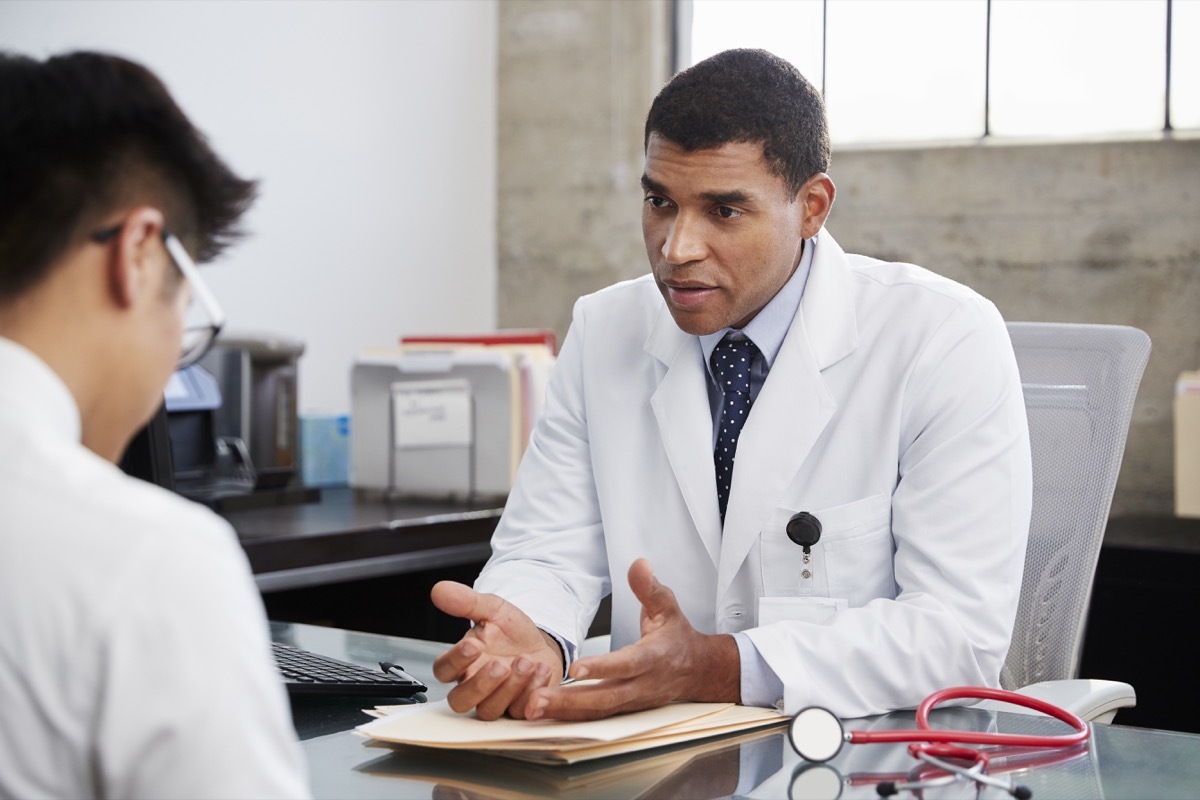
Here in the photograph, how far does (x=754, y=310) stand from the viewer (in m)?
1.68

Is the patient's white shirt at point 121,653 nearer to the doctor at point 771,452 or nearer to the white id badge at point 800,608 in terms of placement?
the doctor at point 771,452

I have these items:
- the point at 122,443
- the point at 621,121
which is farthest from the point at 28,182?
the point at 621,121

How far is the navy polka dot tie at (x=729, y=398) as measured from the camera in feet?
5.37

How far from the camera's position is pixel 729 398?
5.49ft

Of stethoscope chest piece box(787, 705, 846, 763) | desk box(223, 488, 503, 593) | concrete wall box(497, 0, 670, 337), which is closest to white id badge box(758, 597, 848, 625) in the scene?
stethoscope chest piece box(787, 705, 846, 763)

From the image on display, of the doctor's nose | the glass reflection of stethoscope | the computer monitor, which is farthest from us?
the doctor's nose

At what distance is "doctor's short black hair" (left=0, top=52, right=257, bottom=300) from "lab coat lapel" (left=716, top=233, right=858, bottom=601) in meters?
0.93

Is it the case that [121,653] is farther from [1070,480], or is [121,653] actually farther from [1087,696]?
[1070,480]

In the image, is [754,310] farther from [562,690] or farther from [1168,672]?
[1168,672]

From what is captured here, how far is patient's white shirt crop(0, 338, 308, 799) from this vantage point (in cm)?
57

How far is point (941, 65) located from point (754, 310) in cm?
273

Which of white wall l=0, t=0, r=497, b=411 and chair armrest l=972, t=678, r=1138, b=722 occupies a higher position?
white wall l=0, t=0, r=497, b=411

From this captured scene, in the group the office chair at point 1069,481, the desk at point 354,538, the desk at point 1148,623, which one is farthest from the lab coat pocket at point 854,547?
the desk at point 1148,623

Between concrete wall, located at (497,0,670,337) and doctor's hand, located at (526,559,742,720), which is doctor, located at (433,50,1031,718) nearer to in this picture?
doctor's hand, located at (526,559,742,720)
